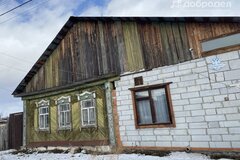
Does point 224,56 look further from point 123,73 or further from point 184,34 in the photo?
point 123,73

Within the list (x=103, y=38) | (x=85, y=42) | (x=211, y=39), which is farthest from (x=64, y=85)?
(x=211, y=39)

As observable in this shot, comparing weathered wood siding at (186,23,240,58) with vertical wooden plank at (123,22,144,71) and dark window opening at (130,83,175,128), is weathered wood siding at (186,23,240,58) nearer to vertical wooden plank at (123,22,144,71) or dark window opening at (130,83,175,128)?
dark window opening at (130,83,175,128)

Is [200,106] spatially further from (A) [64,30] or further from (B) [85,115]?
(A) [64,30]

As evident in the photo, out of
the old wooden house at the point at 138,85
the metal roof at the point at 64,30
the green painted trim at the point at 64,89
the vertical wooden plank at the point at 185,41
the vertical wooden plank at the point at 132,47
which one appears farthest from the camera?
the green painted trim at the point at 64,89

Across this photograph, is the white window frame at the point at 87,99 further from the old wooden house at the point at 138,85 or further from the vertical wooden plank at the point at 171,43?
the vertical wooden plank at the point at 171,43

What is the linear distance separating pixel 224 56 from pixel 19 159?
10061mm

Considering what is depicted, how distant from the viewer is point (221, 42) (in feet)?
24.8

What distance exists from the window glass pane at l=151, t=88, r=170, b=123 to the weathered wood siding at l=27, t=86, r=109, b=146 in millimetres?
2737

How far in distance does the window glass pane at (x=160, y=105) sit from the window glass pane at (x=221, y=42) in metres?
2.40

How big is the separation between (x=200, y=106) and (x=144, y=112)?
2.43 meters

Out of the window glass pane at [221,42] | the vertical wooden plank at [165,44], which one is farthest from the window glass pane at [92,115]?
the window glass pane at [221,42]

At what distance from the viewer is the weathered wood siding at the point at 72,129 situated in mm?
10523

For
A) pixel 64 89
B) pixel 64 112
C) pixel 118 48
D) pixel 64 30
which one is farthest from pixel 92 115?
pixel 64 30

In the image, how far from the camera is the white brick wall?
721 cm
